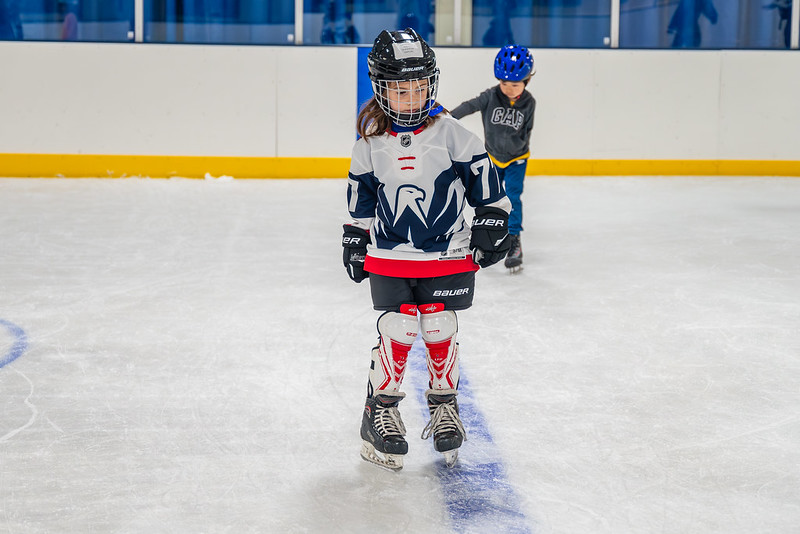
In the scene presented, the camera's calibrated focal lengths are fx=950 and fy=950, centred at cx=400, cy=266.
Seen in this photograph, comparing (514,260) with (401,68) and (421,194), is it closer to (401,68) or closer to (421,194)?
(421,194)

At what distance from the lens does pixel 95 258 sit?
16.1 ft

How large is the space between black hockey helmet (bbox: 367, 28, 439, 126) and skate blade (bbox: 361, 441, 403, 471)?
0.80 m

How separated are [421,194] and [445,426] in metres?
0.58

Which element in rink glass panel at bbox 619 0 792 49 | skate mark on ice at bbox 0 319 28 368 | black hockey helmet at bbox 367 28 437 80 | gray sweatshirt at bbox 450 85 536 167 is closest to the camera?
black hockey helmet at bbox 367 28 437 80

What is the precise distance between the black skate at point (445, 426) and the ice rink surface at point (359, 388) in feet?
0.17

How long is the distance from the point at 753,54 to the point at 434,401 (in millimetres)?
7376

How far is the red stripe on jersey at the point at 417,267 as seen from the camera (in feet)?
7.54

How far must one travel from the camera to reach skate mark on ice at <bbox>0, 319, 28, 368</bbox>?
3193mm

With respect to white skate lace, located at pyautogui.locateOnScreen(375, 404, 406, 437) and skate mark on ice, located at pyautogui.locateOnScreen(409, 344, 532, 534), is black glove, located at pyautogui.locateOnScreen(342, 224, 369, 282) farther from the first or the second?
skate mark on ice, located at pyautogui.locateOnScreen(409, 344, 532, 534)

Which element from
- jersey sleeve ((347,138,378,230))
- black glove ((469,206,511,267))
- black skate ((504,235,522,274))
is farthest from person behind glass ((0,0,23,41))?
black glove ((469,206,511,267))

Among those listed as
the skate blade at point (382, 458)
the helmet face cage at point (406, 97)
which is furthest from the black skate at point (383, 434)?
the helmet face cage at point (406, 97)

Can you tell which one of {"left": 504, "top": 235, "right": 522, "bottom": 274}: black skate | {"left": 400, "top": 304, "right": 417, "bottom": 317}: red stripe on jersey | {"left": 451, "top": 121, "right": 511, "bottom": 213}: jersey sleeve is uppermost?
{"left": 451, "top": 121, "right": 511, "bottom": 213}: jersey sleeve

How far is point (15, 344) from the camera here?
337 centimetres

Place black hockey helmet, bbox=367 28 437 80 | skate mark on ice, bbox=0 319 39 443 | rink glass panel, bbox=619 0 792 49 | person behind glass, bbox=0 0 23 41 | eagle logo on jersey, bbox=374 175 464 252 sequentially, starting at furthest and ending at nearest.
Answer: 1. rink glass panel, bbox=619 0 792 49
2. person behind glass, bbox=0 0 23 41
3. skate mark on ice, bbox=0 319 39 443
4. eagle logo on jersey, bbox=374 175 464 252
5. black hockey helmet, bbox=367 28 437 80
